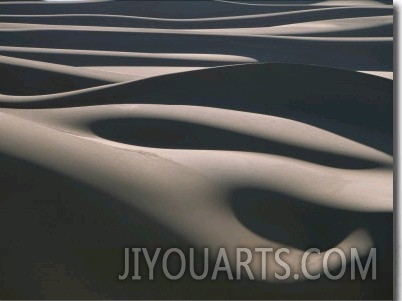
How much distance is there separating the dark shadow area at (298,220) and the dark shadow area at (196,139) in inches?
67.0

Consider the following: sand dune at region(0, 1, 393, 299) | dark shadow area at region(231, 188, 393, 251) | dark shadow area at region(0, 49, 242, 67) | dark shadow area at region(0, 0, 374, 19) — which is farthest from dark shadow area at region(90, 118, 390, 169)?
dark shadow area at region(0, 0, 374, 19)

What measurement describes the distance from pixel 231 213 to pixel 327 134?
10.8 ft

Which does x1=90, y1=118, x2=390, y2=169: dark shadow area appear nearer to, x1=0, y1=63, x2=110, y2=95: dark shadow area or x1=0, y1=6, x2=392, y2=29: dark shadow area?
x1=0, y1=63, x2=110, y2=95: dark shadow area

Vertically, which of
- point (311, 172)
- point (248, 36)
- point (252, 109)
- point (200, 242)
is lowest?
point (200, 242)

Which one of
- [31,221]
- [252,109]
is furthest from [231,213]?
[252,109]

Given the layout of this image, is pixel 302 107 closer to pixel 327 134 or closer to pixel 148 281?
pixel 327 134

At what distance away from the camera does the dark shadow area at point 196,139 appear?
8008mm

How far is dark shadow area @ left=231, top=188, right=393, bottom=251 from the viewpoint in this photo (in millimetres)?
5809

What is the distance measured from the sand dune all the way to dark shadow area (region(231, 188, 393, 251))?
1 centimetres

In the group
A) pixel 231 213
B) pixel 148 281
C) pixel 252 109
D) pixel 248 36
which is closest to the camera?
pixel 148 281

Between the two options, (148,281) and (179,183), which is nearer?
(148,281)

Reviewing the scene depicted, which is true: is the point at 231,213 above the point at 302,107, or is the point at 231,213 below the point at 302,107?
below

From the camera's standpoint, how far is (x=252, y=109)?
9945 millimetres

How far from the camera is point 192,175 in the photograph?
6.43 meters
